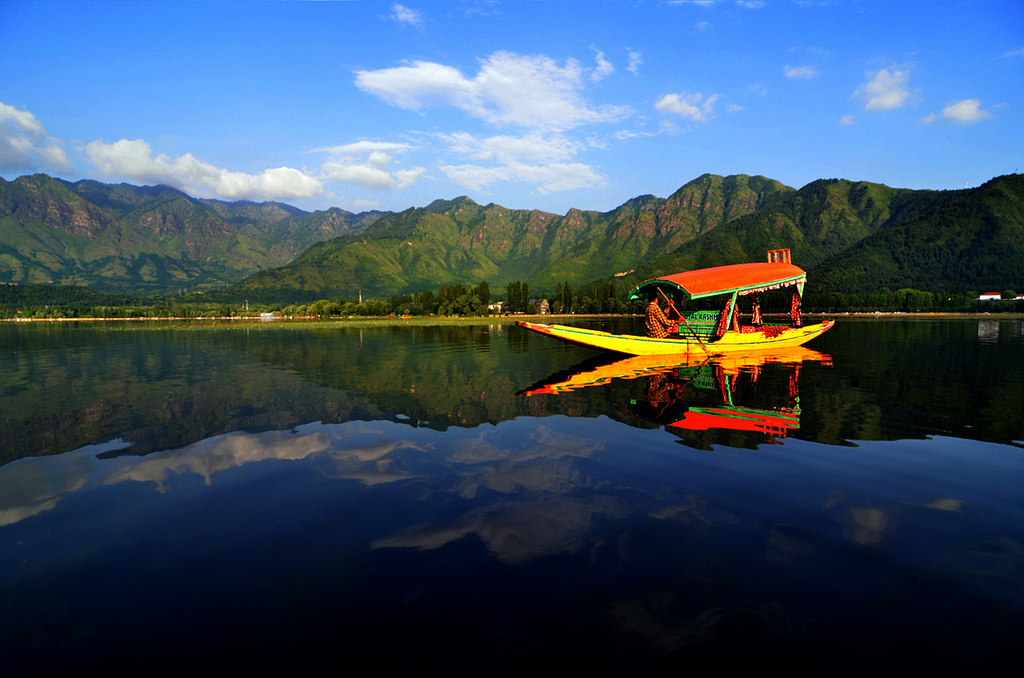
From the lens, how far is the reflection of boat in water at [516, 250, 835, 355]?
123 feet

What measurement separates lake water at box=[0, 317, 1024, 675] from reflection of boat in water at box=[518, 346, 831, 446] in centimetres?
35

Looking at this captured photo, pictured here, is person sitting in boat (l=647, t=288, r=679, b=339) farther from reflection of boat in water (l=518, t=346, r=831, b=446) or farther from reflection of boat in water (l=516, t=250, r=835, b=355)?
reflection of boat in water (l=518, t=346, r=831, b=446)

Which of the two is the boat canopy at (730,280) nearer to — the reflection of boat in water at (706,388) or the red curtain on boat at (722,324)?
the red curtain on boat at (722,324)

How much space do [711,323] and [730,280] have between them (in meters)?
5.43

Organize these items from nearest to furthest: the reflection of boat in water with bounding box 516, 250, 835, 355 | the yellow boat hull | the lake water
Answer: the lake water
the reflection of boat in water with bounding box 516, 250, 835, 355
the yellow boat hull

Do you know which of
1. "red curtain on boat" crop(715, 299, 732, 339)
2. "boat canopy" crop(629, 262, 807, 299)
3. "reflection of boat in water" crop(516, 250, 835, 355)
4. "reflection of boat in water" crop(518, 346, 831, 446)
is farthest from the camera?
"red curtain on boat" crop(715, 299, 732, 339)

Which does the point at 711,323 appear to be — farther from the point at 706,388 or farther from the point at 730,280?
the point at 706,388

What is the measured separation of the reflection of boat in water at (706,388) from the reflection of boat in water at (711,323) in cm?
130

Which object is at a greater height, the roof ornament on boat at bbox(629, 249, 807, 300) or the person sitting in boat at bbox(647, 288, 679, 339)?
the roof ornament on boat at bbox(629, 249, 807, 300)

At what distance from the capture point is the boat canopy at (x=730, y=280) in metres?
36.8

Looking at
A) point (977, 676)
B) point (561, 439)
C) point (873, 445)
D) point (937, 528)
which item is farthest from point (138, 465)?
point (873, 445)

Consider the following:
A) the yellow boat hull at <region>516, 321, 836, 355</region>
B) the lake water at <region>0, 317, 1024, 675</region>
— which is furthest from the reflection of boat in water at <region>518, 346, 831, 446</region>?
the yellow boat hull at <region>516, 321, 836, 355</region>

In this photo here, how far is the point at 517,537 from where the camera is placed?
929cm

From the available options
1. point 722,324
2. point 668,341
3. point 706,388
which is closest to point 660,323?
point 668,341
